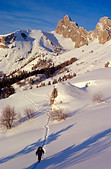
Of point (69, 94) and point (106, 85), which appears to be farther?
point (106, 85)

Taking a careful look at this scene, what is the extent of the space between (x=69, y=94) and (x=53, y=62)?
11500cm

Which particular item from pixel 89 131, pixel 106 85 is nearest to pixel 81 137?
pixel 89 131

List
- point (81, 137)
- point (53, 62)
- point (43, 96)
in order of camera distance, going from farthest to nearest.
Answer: point (53, 62) < point (43, 96) < point (81, 137)

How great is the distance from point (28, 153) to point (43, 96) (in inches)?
1067

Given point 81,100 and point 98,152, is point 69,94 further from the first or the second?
point 98,152

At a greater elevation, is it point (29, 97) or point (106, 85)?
point (106, 85)

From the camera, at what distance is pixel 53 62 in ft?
461

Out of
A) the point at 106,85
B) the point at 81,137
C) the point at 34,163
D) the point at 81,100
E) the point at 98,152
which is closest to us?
the point at 98,152

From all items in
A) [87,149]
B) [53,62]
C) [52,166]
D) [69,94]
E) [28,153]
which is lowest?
[28,153]

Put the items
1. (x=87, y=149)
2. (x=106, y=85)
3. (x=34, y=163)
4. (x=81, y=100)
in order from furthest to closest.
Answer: (x=106, y=85)
(x=81, y=100)
(x=34, y=163)
(x=87, y=149)

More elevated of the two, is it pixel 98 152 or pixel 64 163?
pixel 98 152

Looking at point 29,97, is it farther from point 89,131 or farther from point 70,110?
point 89,131

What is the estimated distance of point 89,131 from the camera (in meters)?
13.5

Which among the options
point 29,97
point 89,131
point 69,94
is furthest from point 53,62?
point 89,131
